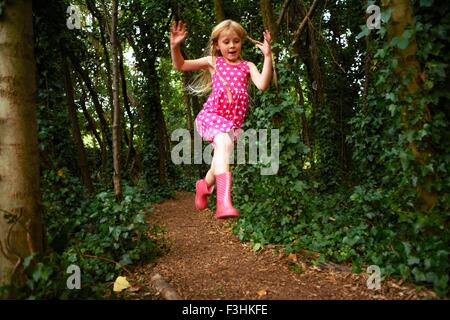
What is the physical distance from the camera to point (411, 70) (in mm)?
3246

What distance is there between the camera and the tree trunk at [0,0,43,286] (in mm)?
2637

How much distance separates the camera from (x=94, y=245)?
446cm

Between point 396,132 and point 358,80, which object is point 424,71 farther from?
point 358,80

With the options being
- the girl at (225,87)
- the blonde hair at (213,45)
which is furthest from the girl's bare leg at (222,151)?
the blonde hair at (213,45)

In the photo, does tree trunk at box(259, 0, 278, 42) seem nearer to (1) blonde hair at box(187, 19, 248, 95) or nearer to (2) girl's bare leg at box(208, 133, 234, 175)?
(1) blonde hair at box(187, 19, 248, 95)

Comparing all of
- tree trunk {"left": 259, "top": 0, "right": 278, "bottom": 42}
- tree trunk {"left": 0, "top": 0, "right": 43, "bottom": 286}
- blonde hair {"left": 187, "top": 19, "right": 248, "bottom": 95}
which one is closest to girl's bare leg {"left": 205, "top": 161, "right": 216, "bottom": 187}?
blonde hair {"left": 187, "top": 19, "right": 248, "bottom": 95}

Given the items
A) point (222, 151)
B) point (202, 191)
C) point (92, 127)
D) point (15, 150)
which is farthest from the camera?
point (92, 127)

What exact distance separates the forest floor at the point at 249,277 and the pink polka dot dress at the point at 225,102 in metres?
1.33

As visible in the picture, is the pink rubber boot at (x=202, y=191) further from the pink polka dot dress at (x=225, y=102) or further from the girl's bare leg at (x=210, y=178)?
the pink polka dot dress at (x=225, y=102)

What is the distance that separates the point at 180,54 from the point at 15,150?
5.32 feet

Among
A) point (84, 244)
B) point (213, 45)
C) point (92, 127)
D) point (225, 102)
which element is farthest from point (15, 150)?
point (92, 127)

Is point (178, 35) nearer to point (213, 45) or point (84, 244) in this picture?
point (213, 45)

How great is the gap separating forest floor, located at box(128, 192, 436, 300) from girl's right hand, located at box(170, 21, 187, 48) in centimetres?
218

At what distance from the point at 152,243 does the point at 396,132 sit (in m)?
3.04
